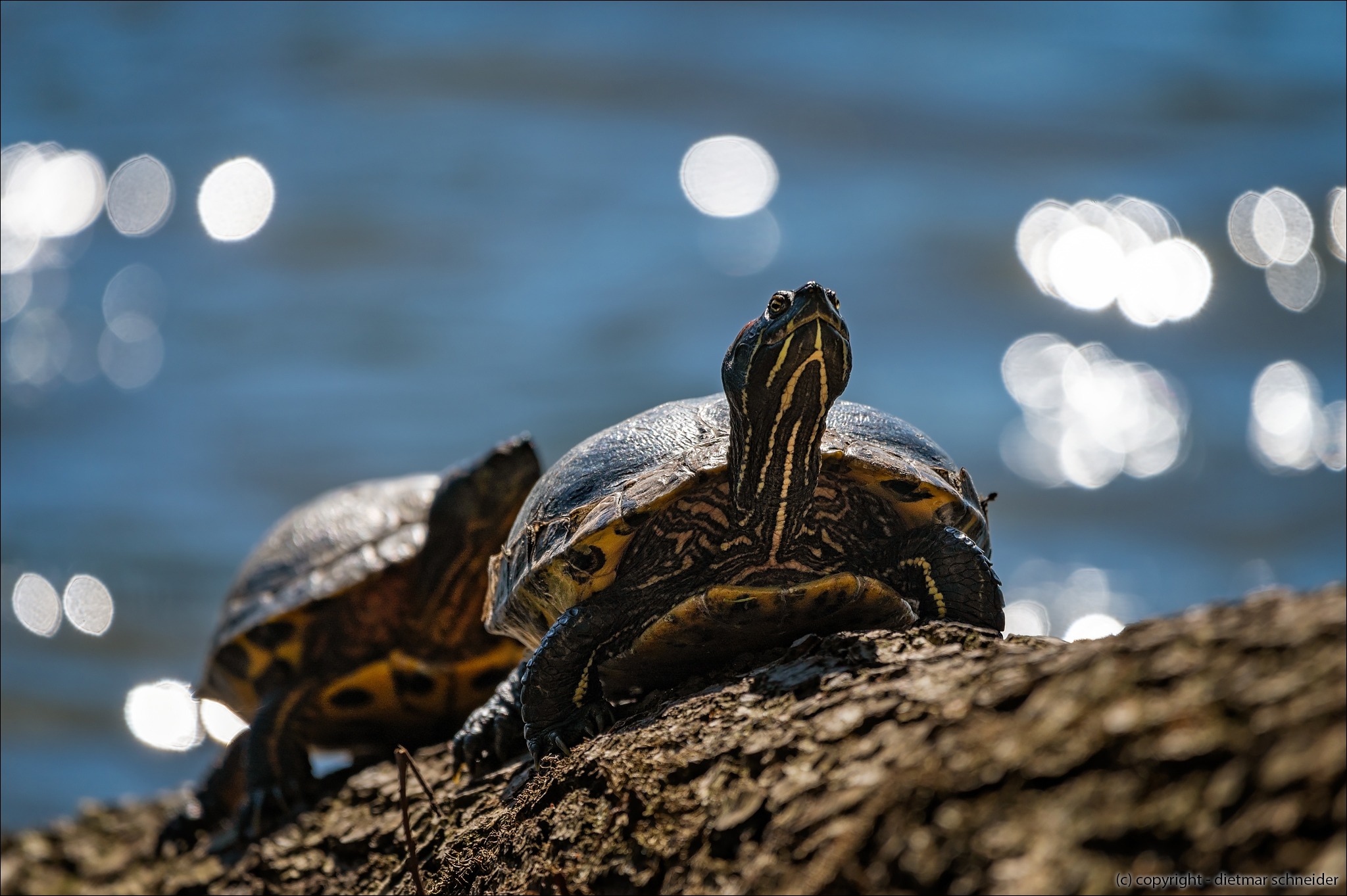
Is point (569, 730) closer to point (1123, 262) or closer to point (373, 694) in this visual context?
point (373, 694)

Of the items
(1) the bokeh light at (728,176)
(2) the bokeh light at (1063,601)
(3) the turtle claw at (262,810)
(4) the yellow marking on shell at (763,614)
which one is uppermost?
(1) the bokeh light at (728,176)

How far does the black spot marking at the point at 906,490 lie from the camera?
11.2 feet

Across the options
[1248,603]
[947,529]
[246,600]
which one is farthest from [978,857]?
[246,600]

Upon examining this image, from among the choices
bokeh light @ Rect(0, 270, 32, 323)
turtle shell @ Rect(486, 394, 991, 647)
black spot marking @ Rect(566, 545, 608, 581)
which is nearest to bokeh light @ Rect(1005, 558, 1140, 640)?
turtle shell @ Rect(486, 394, 991, 647)

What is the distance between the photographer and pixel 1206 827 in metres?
1.65

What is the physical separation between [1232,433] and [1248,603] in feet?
40.1

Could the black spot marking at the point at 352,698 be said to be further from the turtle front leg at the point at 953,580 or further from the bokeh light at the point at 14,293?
the bokeh light at the point at 14,293

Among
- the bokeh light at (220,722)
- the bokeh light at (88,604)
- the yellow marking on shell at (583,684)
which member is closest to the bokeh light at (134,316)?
the bokeh light at (88,604)

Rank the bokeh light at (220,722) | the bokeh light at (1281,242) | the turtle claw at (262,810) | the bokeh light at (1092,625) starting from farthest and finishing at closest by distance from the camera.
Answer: the bokeh light at (1281,242), the bokeh light at (1092,625), the bokeh light at (220,722), the turtle claw at (262,810)

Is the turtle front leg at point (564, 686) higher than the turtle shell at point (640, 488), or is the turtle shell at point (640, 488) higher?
the turtle shell at point (640, 488)

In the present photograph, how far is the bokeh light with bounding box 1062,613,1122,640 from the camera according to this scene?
1166 centimetres

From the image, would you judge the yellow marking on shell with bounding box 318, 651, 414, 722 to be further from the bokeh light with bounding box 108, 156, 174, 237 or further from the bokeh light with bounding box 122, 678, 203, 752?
the bokeh light with bounding box 108, 156, 174, 237

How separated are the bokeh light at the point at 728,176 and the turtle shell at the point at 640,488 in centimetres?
1324

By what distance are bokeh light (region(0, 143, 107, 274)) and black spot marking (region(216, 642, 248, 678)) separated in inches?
488
